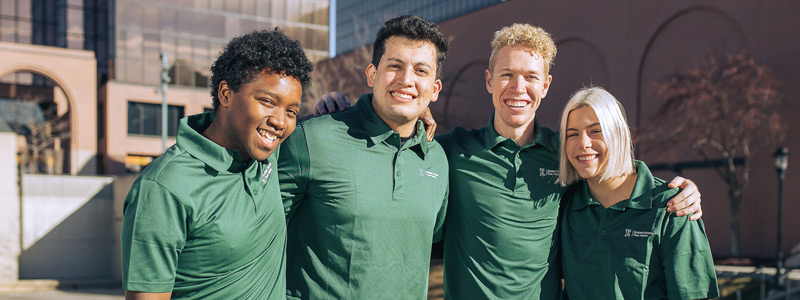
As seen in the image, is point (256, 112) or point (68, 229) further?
point (68, 229)

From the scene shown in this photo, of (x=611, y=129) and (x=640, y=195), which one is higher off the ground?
(x=611, y=129)

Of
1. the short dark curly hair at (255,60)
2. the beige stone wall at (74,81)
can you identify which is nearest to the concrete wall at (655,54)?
the short dark curly hair at (255,60)

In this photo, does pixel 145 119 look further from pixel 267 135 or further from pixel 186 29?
pixel 267 135

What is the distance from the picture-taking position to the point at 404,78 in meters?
3.86

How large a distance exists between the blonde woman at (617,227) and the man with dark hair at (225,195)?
186 cm

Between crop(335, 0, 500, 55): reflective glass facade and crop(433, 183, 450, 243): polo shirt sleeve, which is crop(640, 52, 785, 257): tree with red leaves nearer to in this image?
crop(433, 183, 450, 243): polo shirt sleeve

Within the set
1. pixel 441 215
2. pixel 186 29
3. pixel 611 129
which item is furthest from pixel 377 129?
pixel 186 29

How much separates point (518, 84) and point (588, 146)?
637 mm

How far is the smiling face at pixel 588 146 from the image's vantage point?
407 cm

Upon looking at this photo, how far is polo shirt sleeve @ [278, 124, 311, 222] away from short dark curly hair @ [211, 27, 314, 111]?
2.01 ft

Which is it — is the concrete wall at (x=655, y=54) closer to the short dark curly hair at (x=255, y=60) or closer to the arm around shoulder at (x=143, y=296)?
the short dark curly hair at (x=255, y=60)

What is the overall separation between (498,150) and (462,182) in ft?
1.14

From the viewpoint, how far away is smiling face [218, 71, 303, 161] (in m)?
3.08

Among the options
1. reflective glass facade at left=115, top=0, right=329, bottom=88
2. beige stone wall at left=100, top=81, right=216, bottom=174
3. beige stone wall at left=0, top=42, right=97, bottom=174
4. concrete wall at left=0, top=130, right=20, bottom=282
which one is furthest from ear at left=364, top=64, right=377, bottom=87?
beige stone wall at left=0, top=42, right=97, bottom=174
